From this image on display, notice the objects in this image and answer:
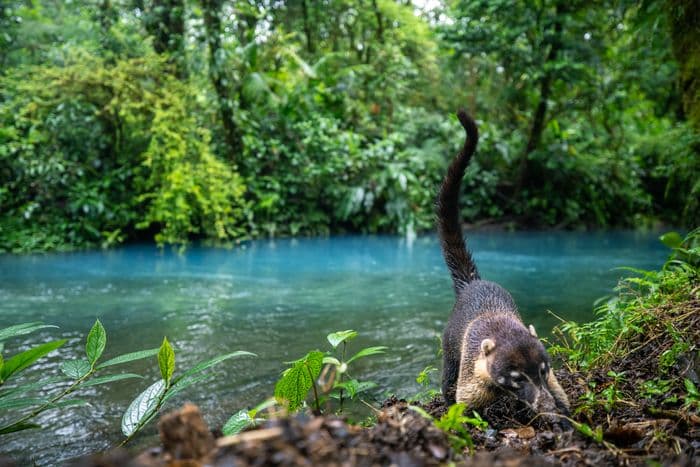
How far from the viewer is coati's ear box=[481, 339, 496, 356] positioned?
8.74ft

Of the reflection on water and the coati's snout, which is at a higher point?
the coati's snout

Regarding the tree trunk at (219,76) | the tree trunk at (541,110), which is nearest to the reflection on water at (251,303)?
the tree trunk at (219,76)

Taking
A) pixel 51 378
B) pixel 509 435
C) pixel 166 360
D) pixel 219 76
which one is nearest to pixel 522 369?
pixel 509 435

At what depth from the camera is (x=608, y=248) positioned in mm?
12258

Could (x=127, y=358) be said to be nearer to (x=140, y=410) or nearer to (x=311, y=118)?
(x=140, y=410)

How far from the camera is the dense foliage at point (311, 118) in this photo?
12.3m

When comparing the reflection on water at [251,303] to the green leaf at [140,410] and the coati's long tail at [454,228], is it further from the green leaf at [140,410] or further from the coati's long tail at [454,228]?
the green leaf at [140,410]

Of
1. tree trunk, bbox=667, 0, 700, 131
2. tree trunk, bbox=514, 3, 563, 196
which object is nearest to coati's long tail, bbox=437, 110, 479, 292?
tree trunk, bbox=667, 0, 700, 131

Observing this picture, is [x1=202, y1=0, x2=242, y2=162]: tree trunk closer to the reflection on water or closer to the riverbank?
the reflection on water

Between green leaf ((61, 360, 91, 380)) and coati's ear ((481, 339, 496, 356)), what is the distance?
177cm

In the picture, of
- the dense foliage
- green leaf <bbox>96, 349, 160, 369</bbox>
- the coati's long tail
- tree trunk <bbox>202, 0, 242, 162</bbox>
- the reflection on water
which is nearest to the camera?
green leaf <bbox>96, 349, 160, 369</bbox>

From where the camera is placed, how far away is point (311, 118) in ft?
51.7

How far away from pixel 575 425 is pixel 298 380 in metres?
1.13

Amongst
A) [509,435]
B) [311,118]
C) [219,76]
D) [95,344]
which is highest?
[219,76]
